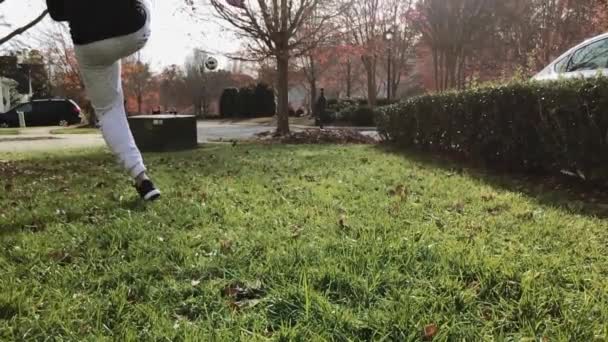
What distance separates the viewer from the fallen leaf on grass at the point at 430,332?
1790 mm

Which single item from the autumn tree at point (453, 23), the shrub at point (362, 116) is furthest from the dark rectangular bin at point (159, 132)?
the shrub at point (362, 116)

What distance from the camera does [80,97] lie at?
37.7 m

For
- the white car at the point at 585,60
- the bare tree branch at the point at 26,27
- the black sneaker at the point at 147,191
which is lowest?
the black sneaker at the point at 147,191

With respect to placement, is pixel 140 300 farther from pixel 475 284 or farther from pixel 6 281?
pixel 475 284

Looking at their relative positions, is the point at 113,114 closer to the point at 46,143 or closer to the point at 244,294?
the point at 244,294

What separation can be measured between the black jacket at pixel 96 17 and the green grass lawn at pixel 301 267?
119 cm

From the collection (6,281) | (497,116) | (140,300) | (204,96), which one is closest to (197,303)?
(140,300)

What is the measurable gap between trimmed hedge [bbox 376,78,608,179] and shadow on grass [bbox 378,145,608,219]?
14 centimetres

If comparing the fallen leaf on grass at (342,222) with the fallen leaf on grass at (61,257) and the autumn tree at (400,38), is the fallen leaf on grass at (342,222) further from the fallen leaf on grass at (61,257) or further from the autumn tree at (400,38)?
the autumn tree at (400,38)

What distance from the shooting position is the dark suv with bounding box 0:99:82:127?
92.7ft

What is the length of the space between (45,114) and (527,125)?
28.7 metres

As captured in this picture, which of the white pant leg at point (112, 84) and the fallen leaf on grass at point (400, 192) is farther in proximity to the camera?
the fallen leaf on grass at point (400, 192)

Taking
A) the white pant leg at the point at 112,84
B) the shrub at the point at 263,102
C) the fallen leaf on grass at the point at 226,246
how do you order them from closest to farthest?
the fallen leaf on grass at the point at 226,246
the white pant leg at the point at 112,84
the shrub at the point at 263,102

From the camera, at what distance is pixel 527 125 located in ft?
18.3
